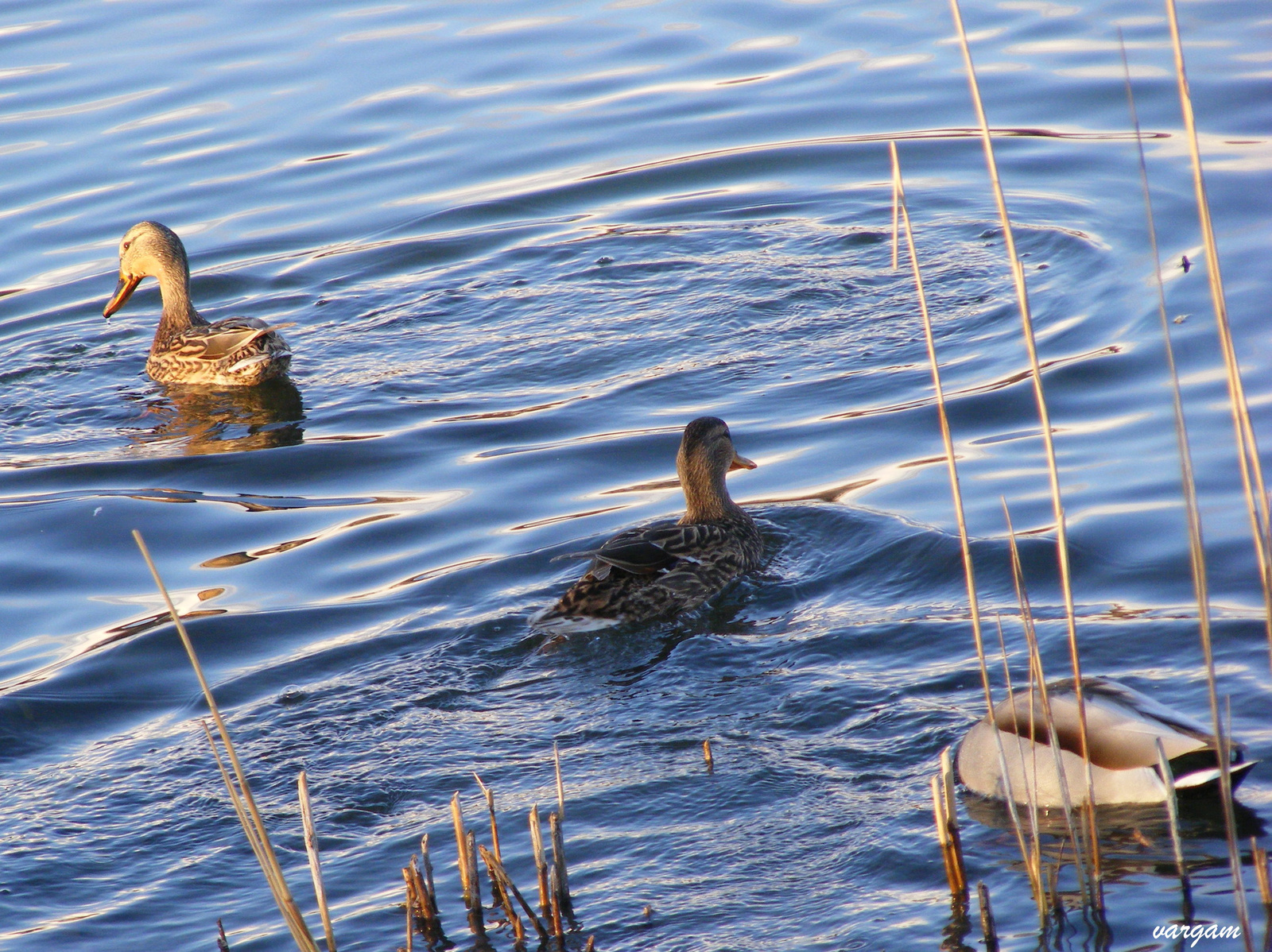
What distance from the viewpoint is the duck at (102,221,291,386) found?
10.4m

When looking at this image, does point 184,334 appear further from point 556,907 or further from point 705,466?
point 556,907

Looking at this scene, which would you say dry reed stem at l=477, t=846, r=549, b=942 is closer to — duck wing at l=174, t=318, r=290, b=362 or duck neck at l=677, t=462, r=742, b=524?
duck neck at l=677, t=462, r=742, b=524

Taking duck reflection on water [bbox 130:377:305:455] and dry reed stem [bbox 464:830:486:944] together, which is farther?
duck reflection on water [bbox 130:377:305:455]

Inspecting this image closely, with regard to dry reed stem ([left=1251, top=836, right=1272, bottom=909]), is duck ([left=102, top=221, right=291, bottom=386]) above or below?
above

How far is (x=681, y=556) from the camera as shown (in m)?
7.33

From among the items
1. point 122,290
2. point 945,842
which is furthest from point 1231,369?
point 122,290

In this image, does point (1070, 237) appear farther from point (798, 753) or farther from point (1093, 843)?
point (1093, 843)

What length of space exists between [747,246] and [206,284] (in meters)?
4.46

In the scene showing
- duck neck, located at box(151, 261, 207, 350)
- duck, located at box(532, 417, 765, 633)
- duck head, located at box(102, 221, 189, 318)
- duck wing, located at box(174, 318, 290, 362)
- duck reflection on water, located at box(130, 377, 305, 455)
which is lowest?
duck, located at box(532, 417, 765, 633)

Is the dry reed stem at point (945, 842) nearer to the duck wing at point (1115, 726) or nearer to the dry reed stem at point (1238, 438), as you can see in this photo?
the duck wing at point (1115, 726)

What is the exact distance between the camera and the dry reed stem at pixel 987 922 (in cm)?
421

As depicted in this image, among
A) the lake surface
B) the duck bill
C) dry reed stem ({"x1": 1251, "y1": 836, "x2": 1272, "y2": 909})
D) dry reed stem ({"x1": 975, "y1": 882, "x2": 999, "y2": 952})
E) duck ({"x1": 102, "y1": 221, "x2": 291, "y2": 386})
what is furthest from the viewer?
the duck bill

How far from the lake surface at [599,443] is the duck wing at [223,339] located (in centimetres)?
31

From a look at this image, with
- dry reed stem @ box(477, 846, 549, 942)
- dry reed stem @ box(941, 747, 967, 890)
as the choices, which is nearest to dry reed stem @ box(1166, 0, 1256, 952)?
dry reed stem @ box(941, 747, 967, 890)
